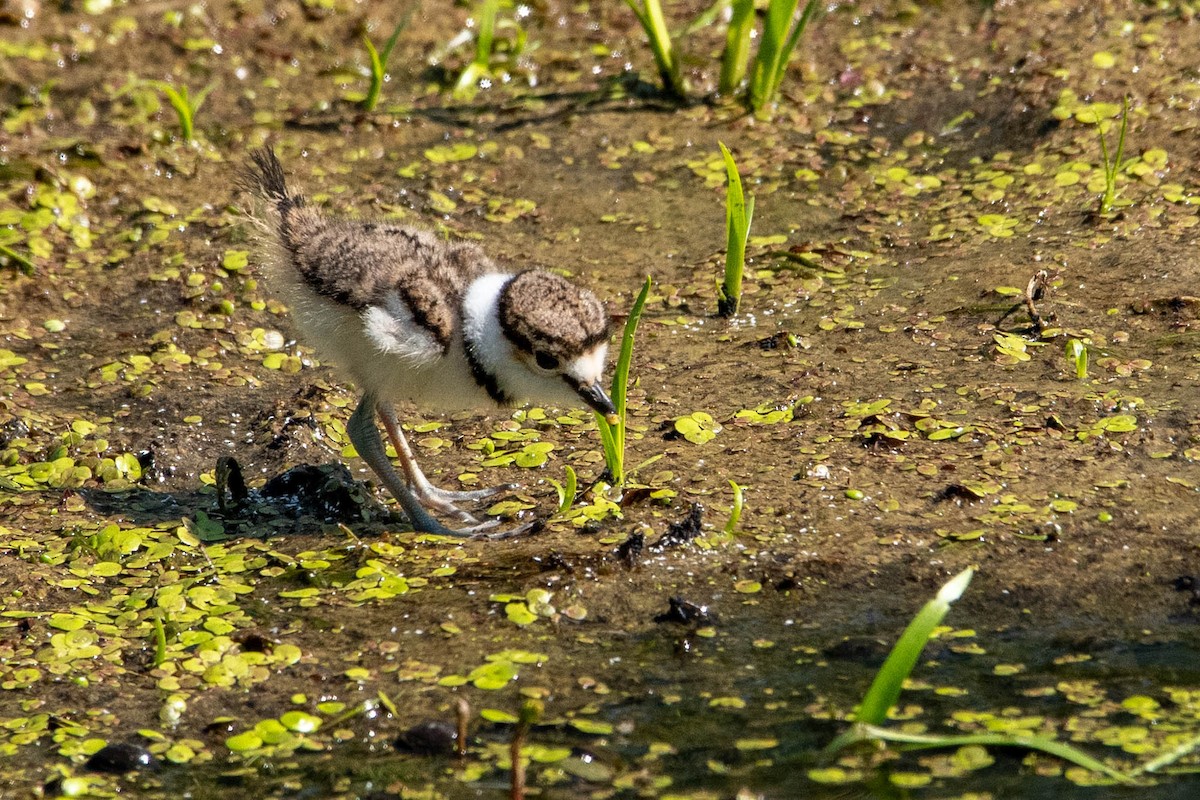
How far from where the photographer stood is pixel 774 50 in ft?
23.7

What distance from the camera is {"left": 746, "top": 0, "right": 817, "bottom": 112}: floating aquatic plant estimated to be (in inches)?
274

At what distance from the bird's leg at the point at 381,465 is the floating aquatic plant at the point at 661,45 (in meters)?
3.01

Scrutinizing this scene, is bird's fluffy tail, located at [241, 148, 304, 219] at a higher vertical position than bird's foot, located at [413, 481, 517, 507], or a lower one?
higher

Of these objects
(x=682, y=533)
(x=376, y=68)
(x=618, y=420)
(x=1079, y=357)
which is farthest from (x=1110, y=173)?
(x=376, y=68)

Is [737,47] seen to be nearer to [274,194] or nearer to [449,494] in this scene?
[274,194]

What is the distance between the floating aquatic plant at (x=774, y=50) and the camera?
22.8ft

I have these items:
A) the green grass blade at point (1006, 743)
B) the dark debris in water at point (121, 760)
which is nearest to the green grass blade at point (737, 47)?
the green grass blade at point (1006, 743)

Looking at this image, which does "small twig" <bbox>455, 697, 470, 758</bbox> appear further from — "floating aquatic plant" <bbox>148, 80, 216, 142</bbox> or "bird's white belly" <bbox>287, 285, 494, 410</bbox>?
"floating aquatic plant" <bbox>148, 80, 216, 142</bbox>

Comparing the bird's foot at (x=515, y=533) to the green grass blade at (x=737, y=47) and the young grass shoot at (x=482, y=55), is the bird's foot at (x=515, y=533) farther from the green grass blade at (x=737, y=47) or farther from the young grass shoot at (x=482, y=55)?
the young grass shoot at (x=482, y=55)

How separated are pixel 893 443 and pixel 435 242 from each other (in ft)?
5.98

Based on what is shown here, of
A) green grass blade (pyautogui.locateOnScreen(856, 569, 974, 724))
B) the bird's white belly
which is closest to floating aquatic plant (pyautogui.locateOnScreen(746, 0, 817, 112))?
the bird's white belly

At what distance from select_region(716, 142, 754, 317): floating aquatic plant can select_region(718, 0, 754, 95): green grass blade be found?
1.62 metres

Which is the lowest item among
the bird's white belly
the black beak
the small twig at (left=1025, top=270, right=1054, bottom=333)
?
the black beak

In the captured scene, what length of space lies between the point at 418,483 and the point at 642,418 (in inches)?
36.1
